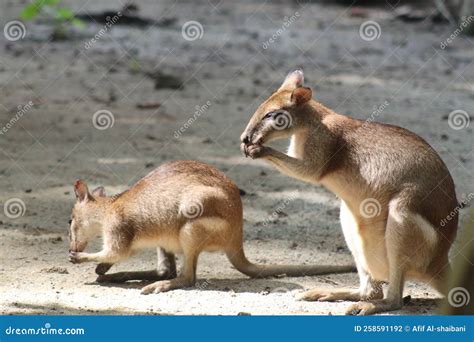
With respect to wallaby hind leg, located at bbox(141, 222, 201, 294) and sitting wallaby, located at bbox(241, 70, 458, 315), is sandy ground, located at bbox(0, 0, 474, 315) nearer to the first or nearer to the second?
wallaby hind leg, located at bbox(141, 222, 201, 294)

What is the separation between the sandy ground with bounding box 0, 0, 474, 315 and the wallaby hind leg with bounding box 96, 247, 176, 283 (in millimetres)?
70

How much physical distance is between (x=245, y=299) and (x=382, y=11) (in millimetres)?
12580

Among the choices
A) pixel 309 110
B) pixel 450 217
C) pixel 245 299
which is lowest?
pixel 245 299

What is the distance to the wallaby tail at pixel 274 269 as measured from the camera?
6.20 metres

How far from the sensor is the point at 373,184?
18.1ft

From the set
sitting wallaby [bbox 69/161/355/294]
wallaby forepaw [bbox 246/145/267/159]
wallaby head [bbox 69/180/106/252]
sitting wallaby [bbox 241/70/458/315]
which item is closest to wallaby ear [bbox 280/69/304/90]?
sitting wallaby [bbox 241/70/458/315]

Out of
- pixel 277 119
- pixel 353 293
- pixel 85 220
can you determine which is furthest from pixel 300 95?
pixel 85 220

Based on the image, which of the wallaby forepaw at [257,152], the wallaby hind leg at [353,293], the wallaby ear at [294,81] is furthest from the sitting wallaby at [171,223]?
the wallaby ear at [294,81]

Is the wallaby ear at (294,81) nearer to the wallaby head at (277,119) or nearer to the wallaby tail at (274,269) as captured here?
the wallaby head at (277,119)

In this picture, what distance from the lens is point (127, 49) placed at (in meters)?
14.0

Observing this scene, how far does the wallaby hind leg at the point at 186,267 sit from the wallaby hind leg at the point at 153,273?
211 millimetres

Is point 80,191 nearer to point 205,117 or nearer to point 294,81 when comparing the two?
point 294,81

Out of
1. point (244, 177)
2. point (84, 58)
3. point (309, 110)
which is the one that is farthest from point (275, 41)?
point (309, 110)

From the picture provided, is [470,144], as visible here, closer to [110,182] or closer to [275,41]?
[110,182]
